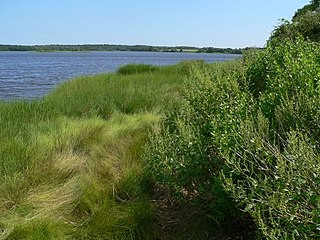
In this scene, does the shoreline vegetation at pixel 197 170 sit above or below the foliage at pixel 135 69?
above

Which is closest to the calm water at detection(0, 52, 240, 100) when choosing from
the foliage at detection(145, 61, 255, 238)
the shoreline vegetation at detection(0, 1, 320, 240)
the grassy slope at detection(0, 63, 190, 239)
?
the grassy slope at detection(0, 63, 190, 239)

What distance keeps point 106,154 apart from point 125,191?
1036 mm

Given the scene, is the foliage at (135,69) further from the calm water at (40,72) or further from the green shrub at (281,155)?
the green shrub at (281,155)

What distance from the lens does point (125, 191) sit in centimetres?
371

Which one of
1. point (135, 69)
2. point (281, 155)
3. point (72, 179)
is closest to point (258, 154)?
point (281, 155)

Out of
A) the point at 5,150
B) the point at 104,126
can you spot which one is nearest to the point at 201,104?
the point at 5,150

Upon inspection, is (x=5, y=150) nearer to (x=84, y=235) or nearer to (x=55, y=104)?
(x=84, y=235)

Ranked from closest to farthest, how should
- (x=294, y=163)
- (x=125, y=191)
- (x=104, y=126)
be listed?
(x=294, y=163) < (x=125, y=191) < (x=104, y=126)

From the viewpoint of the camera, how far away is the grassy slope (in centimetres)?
313

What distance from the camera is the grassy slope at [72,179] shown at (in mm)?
3129

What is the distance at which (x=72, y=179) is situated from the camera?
13.0 ft

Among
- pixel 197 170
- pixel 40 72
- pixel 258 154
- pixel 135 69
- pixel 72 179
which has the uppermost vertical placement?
pixel 258 154

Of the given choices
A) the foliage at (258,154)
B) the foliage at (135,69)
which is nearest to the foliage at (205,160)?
the foliage at (258,154)

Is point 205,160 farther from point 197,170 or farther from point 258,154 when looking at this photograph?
point 258,154
